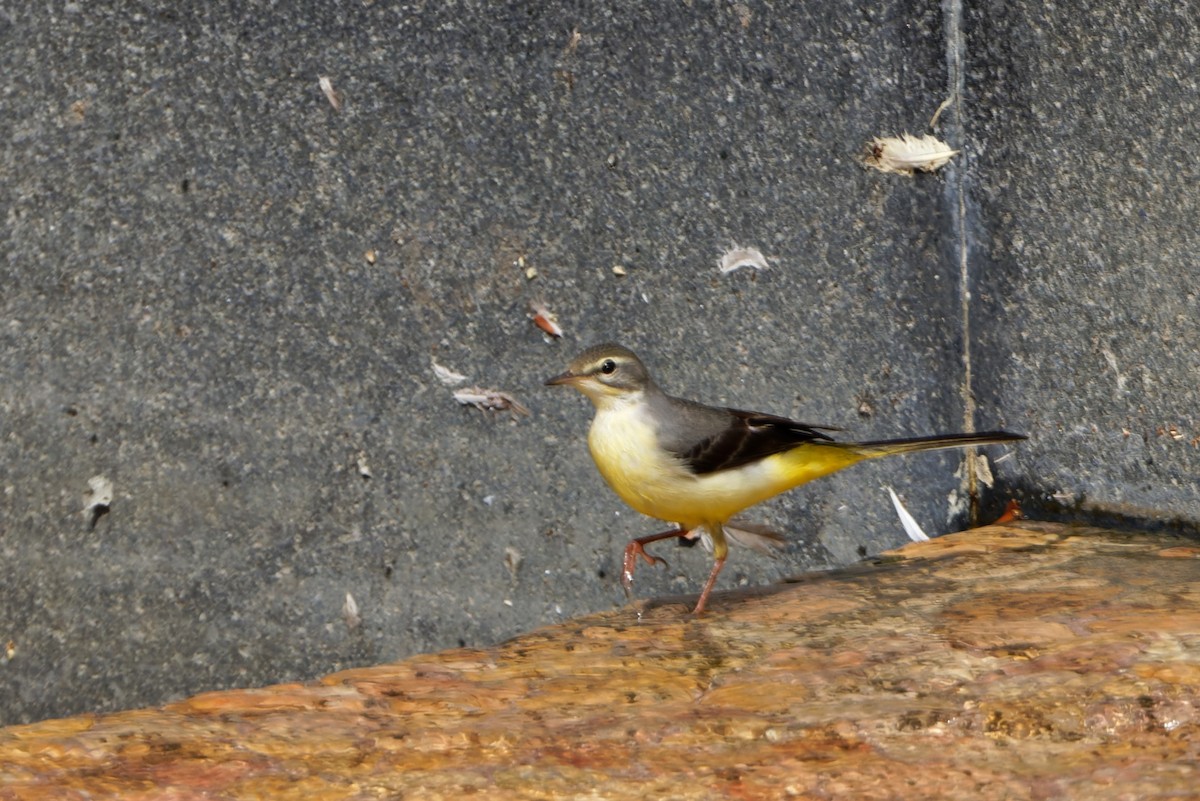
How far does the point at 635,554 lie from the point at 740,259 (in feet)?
5.39

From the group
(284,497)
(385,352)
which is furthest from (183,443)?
(385,352)

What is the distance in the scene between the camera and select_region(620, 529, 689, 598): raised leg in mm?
5934

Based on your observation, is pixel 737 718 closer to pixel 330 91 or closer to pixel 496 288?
pixel 496 288

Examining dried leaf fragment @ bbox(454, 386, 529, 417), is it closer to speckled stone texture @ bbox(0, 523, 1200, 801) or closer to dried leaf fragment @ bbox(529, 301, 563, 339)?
dried leaf fragment @ bbox(529, 301, 563, 339)

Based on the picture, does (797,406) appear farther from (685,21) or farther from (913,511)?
(685,21)

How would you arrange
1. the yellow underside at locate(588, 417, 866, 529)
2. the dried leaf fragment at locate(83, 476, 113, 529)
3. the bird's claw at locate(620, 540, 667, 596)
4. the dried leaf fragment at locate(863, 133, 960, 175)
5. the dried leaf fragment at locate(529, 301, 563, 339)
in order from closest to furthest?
the yellow underside at locate(588, 417, 866, 529)
the dried leaf fragment at locate(83, 476, 113, 529)
the bird's claw at locate(620, 540, 667, 596)
the dried leaf fragment at locate(529, 301, 563, 339)
the dried leaf fragment at locate(863, 133, 960, 175)

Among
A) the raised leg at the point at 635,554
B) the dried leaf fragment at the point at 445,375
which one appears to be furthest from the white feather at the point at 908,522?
the dried leaf fragment at the point at 445,375

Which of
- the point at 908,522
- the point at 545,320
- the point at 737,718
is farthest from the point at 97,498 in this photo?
the point at 908,522

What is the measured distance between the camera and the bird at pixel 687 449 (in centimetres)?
550

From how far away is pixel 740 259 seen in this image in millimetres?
6734

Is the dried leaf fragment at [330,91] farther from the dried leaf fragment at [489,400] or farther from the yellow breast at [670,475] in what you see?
the yellow breast at [670,475]

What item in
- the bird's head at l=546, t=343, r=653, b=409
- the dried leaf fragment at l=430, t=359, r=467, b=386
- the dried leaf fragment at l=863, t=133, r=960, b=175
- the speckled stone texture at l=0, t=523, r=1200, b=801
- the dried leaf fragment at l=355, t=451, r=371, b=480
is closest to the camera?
the speckled stone texture at l=0, t=523, r=1200, b=801

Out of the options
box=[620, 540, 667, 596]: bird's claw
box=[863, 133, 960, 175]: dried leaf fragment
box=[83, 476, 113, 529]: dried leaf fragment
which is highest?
box=[863, 133, 960, 175]: dried leaf fragment

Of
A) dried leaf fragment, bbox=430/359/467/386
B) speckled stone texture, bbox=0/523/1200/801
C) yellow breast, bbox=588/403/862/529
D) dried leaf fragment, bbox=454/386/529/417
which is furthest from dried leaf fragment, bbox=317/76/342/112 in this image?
speckled stone texture, bbox=0/523/1200/801
